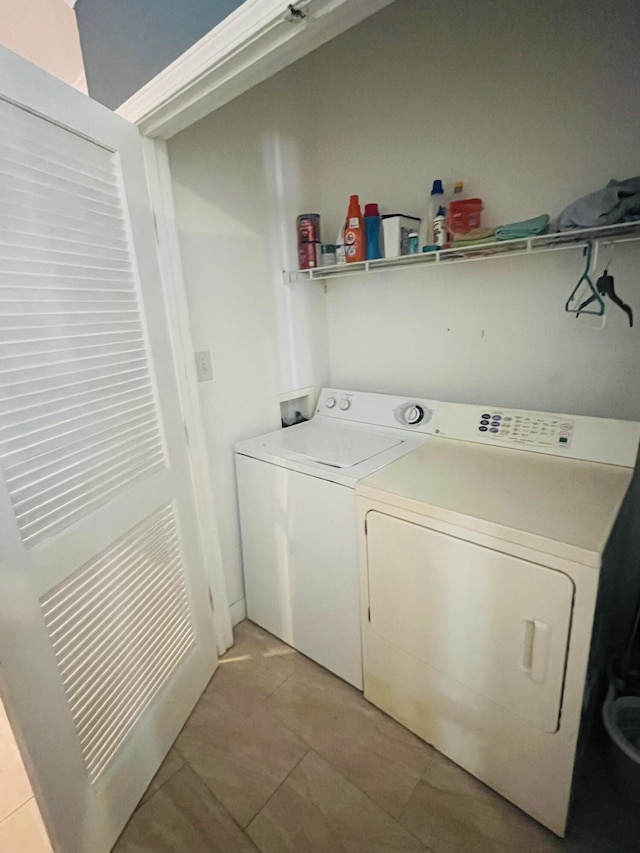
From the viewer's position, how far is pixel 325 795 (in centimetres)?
130

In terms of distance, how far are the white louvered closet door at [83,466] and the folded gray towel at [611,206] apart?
133 cm

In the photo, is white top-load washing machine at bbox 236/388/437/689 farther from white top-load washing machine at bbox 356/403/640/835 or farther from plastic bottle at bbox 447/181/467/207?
plastic bottle at bbox 447/181/467/207

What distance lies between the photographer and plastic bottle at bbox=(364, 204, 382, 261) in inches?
67.5

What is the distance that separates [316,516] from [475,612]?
620 millimetres

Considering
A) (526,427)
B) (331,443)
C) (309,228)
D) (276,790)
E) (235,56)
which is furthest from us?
(309,228)

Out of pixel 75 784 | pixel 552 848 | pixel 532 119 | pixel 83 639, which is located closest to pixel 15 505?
pixel 83 639

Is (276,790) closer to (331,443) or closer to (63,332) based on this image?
(331,443)

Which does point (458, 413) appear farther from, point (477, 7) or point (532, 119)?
point (477, 7)

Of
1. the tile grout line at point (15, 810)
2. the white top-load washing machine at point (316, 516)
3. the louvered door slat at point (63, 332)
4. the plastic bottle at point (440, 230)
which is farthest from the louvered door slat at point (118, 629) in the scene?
the plastic bottle at point (440, 230)

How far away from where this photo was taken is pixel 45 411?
1.00 metres

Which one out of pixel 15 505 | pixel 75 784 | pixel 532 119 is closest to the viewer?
pixel 15 505

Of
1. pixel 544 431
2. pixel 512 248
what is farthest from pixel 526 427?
pixel 512 248

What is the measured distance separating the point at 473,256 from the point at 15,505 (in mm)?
1556

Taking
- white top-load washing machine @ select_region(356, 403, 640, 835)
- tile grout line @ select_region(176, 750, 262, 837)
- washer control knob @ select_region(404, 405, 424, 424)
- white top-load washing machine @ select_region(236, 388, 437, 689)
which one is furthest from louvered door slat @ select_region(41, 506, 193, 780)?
washer control knob @ select_region(404, 405, 424, 424)
